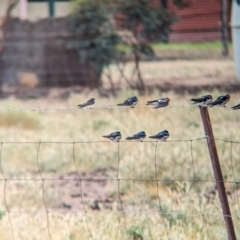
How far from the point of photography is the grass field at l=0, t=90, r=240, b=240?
659 cm

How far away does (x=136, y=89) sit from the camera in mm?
18297

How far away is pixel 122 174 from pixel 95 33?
9.51 meters

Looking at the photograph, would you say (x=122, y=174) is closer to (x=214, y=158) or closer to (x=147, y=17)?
(x=214, y=158)

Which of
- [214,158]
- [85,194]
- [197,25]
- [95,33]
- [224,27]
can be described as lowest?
[197,25]

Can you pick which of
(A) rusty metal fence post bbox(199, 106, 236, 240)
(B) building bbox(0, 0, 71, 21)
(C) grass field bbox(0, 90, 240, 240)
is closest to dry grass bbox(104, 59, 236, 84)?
(B) building bbox(0, 0, 71, 21)

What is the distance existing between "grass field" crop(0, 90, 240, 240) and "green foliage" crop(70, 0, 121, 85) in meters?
3.15

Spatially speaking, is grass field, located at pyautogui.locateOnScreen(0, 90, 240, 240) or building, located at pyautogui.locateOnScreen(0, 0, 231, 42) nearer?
grass field, located at pyautogui.locateOnScreen(0, 90, 240, 240)

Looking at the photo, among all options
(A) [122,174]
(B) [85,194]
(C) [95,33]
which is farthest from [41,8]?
(B) [85,194]

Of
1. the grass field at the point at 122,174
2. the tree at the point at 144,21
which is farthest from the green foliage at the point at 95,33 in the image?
the grass field at the point at 122,174

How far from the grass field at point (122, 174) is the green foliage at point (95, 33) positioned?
10.3 ft

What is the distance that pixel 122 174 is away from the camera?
9.30 meters

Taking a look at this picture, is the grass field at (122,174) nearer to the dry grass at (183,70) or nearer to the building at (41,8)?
the dry grass at (183,70)

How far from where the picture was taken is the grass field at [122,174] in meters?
6.59

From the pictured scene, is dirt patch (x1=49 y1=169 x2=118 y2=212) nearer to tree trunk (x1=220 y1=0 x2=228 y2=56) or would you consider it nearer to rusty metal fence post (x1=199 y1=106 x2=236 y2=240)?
rusty metal fence post (x1=199 y1=106 x2=236 y2=240)
